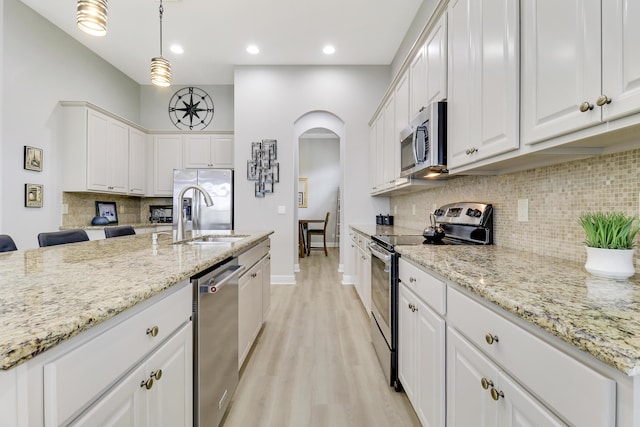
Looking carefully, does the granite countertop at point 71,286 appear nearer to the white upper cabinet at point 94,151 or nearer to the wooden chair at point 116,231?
the wooden chair at point 116,231

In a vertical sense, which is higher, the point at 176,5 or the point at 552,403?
the point at 176,5

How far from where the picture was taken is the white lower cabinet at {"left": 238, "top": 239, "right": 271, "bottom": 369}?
6.42 ft

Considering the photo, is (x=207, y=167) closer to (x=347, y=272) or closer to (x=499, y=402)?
(x=347, y=272)

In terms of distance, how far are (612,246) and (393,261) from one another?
1027 mm

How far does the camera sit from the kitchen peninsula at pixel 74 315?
1.70 ft

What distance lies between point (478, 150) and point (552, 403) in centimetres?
117

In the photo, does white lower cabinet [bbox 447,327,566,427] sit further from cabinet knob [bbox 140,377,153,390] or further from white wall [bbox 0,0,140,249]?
white wall [bbox 0,0,140,249]

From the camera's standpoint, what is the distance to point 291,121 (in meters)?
4.63

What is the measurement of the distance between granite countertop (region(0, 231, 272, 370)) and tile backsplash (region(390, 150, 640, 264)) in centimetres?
156

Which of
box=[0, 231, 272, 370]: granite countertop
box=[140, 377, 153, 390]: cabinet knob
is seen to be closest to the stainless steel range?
box=[0, 231, 272, 370]: granite countertop

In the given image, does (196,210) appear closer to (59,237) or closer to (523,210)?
(59,237)

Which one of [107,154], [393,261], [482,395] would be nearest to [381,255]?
[393,261]

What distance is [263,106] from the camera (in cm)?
463

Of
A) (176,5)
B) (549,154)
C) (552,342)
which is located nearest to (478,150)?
(549,154)
